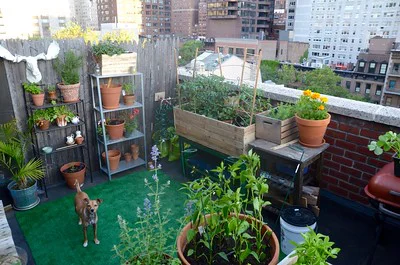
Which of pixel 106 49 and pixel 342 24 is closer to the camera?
pixel 106 49

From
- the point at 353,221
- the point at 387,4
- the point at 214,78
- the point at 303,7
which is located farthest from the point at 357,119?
the point at 303,7

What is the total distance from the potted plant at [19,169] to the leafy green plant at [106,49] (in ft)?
4.08

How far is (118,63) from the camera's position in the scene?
3.72 m

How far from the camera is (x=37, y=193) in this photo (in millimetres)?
3592

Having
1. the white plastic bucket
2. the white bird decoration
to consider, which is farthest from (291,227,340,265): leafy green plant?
the white bird decoration

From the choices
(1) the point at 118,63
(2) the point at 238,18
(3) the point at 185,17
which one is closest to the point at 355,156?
(1) the point at 118,63

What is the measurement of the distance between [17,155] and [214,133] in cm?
215

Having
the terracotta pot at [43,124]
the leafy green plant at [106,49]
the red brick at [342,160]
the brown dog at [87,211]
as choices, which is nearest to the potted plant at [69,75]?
the leafy green plant at [106,49]

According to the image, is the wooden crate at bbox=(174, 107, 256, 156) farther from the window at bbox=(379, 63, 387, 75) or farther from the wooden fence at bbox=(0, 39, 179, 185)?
the window at bbox=(379, 63, 387, 75)

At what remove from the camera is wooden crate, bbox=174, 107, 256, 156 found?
2957 millimetres

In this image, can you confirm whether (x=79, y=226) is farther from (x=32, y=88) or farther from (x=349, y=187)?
(x=349, y=187)

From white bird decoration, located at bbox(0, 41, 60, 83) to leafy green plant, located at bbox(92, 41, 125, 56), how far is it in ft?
1.38

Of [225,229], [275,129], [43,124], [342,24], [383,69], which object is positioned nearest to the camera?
[225,229]

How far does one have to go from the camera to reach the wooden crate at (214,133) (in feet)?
9.70
